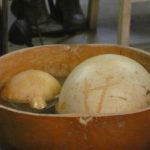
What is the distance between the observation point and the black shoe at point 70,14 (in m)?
2.25

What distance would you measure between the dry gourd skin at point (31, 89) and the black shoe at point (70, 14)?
1.47 metres

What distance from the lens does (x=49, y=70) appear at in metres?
0.92

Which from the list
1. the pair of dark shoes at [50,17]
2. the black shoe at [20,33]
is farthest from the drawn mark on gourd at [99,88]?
the pair of dark shoes at [50,17]

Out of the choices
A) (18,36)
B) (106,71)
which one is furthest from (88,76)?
(18,36)

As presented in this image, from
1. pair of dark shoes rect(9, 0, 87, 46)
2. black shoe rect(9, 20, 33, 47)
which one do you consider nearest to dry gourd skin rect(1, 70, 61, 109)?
black shoe rect(9, 20, 33, 47)

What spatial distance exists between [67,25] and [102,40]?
228mm

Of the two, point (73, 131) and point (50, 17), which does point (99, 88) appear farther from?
point (50, 17)

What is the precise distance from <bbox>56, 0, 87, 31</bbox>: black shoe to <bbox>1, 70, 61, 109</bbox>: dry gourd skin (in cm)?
147

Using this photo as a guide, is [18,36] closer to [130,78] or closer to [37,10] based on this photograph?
[37,10]

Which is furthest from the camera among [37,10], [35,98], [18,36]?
[37,10]

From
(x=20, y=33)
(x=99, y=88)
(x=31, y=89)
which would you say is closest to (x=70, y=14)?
(x=20, y=33)

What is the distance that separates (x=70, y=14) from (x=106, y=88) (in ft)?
5.33

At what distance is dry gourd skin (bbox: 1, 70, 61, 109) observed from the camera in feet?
2.54

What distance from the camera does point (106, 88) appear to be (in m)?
0.68
